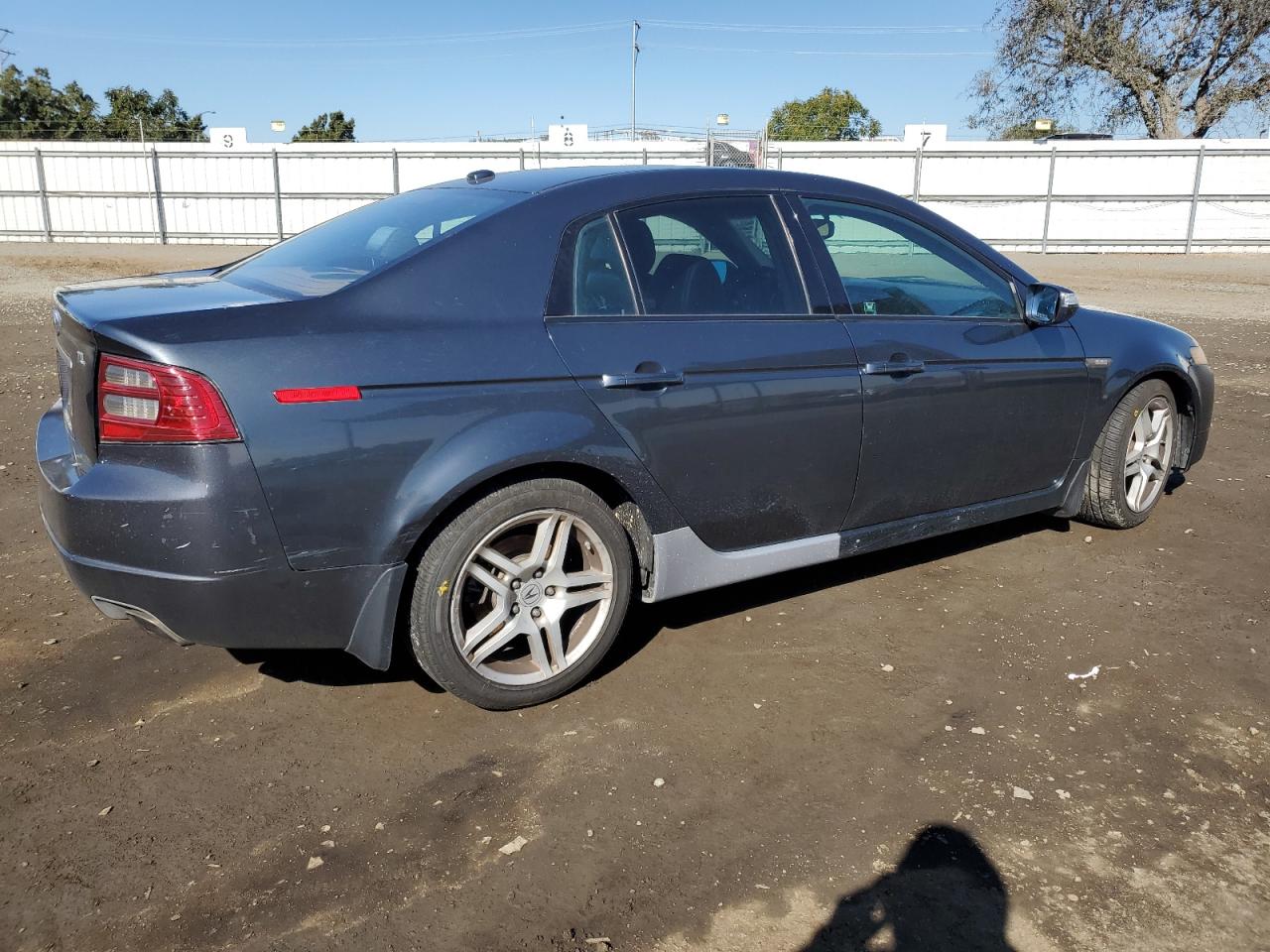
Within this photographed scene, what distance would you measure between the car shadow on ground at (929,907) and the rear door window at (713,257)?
1.85m

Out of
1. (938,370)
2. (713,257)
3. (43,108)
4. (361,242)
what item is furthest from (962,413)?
(43,108)

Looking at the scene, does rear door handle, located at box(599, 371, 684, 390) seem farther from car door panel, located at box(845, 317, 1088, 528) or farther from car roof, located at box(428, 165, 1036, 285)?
car door panel, located at box(845, 317, 1088, 528)

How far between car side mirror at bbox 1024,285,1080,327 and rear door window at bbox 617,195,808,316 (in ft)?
3.99

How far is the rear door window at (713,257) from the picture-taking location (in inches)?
137

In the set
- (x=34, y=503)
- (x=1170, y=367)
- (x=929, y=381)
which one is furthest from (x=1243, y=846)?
(x=34, y=503)

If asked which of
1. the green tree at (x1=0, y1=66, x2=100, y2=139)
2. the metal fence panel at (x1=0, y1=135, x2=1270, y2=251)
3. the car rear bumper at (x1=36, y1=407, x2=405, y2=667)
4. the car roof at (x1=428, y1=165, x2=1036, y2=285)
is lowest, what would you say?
the car rear bumper at (x1=36, y1=407, x2=405, y2=667)

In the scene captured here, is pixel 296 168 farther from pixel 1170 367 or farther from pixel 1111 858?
pixel 1111 858

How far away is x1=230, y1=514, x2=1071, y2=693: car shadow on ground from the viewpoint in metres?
3.62

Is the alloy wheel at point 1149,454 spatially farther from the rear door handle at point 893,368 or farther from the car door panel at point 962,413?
the rear door handle at point 893,368

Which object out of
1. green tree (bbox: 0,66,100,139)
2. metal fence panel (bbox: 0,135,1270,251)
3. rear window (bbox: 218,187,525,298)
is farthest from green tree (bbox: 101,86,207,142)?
rear window (bbox: 218,187,525,298)

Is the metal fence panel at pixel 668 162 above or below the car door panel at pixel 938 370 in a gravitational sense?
above

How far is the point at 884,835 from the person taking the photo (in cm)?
272

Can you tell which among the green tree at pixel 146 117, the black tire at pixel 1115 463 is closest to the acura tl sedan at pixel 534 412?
the black tire at pixel 1115 463

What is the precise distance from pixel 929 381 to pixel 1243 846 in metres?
1.87
